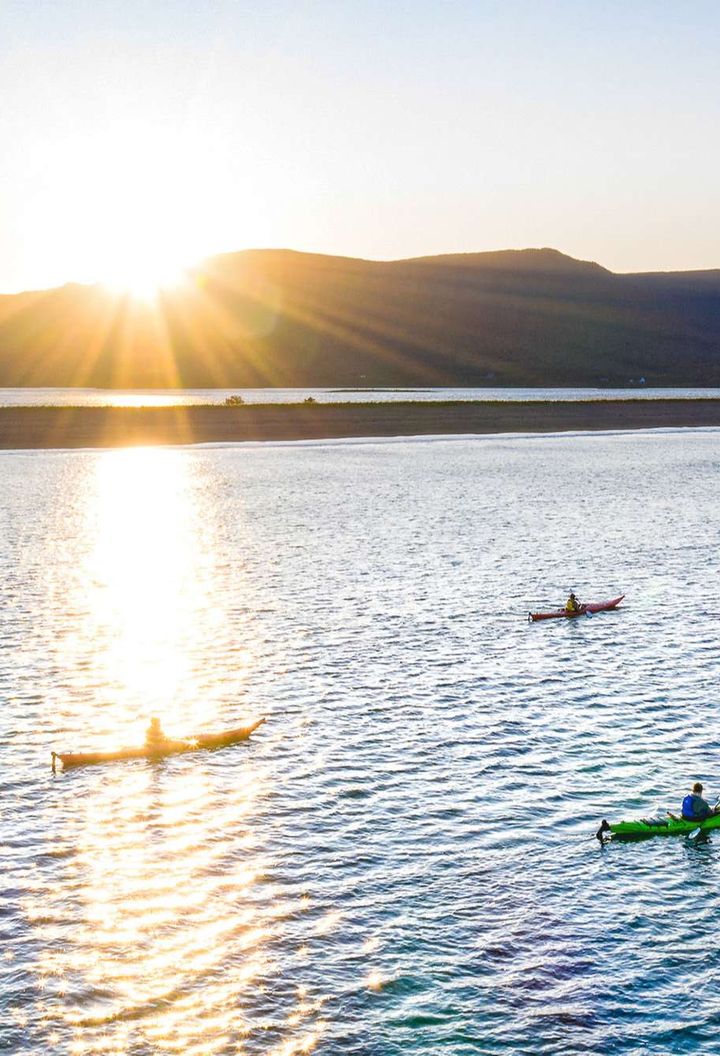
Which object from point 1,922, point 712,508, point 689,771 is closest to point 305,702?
point 689,771

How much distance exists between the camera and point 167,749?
109 feet

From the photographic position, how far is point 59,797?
2981 centimetres

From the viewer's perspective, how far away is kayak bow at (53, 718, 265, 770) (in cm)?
3200

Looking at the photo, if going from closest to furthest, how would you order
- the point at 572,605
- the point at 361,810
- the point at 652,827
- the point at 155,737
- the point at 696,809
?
the point at 652,827 < the point at 696,809 < the point at 361,810 < the point at 155,737 < the point at 572,605

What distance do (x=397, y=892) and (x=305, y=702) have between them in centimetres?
1442

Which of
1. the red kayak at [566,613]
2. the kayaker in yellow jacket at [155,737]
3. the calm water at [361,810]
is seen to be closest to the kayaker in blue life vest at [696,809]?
the calm water at [361,810]

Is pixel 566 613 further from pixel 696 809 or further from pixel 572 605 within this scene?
pixel 696 809

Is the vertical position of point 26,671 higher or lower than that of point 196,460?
lower

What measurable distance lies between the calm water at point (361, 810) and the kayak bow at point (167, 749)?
603mm

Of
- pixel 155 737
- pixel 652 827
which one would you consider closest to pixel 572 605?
pixel 155 737

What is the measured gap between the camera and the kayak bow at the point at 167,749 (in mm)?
32000

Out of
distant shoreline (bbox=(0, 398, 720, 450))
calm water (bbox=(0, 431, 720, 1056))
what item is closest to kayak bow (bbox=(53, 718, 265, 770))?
calm water (bbox=(0, 431, 720, 1056))

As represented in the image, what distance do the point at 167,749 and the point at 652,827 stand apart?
45.4 ft

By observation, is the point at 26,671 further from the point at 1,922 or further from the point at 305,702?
the point at 1,922
